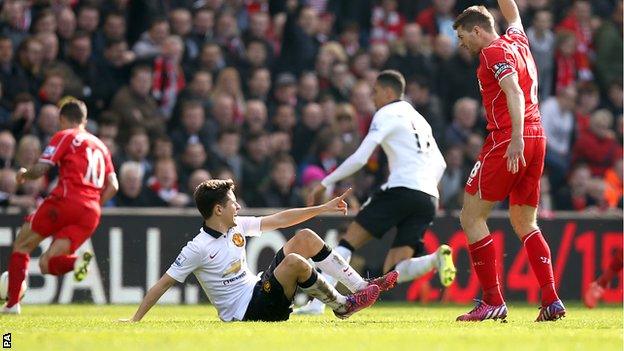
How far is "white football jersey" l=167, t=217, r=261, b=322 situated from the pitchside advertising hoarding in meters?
5.27

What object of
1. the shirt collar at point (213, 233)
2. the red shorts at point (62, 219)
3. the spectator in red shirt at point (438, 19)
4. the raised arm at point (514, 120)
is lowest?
the red shorts at point (62, 219)

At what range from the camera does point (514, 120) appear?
1035 cm

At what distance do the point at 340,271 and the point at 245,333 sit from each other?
183 cm

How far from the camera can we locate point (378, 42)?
20.5 metres

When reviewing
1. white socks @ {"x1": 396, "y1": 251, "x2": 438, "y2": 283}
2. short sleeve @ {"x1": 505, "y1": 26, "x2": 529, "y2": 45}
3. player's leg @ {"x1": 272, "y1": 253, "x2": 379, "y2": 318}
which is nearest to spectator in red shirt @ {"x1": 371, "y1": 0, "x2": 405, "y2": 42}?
white socks @ {"x1": 396, "y1": 251, "x2": 438, "y2": 283}

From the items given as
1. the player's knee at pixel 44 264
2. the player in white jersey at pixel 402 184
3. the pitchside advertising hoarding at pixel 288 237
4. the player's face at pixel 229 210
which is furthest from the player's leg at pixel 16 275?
the player's face at pixel 229 210

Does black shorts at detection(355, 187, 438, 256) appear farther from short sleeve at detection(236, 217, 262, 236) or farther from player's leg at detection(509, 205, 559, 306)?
short sleeve at detection(236, 217, 262, 236)

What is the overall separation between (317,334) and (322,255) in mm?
1589

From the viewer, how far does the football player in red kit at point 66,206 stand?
13180 mm

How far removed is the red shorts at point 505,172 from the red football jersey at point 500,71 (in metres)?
0.10

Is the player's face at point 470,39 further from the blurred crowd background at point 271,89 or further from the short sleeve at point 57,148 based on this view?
the blurred crowd background at point 271,89

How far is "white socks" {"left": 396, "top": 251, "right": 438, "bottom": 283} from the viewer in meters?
12.9

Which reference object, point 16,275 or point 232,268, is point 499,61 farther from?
point 16,275

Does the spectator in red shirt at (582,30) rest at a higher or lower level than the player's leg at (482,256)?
higher
